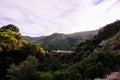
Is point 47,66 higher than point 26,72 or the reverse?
the reverse

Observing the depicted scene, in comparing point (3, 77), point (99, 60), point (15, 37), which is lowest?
point (3, 77)

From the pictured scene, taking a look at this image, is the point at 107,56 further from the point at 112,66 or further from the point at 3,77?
the point at 3,77

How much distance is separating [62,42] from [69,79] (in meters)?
136

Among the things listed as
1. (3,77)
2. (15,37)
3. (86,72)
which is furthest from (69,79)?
(15,37)

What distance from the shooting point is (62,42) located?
160500mm

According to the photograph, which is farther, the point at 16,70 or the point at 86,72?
the point at 16,70

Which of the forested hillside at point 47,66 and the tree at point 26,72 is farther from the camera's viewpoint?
the tree at point 26,72

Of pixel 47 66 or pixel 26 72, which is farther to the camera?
pixel 47 66

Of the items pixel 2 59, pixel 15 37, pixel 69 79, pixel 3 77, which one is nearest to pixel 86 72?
pixel 69 79

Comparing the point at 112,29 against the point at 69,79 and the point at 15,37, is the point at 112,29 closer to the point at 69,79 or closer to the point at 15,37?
the point at 15,37

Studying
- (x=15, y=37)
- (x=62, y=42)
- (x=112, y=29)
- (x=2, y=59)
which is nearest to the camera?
(x=2, y=59)

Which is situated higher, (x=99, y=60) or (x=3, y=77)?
(x=99, y=60)

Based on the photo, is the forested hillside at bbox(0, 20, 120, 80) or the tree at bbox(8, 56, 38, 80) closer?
the forested hillside at bbox(0, 20, 120, 80)

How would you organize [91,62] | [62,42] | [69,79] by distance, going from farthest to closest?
[62,42] < [91,62] < [69,79]
